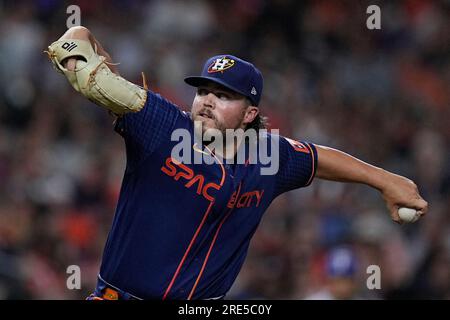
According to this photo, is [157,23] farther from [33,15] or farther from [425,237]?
[425,237]

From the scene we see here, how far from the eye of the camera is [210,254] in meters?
4.10

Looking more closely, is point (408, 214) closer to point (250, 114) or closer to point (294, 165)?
point (294, 165)

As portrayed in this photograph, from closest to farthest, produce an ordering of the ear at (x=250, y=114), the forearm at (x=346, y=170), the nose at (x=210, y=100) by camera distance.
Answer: the nose at (x=210, y=100) < the ear at (x=250, y=114) < the forearm at (x=346, y=170)

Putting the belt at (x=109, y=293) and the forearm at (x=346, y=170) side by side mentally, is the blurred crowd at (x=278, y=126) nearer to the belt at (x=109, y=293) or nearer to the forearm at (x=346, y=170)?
the forearm at (x=346, y=170)

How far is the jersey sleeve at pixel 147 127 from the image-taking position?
12.5 feet

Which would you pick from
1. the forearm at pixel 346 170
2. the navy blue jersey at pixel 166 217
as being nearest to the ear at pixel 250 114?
the navy blue jersey at pixel 166 217

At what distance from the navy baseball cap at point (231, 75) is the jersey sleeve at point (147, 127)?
24 cm

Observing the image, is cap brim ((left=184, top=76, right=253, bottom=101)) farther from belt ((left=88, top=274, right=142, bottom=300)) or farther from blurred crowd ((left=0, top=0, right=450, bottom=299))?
blurred crowd ((left=0, top=0, right=450, bottom=299))

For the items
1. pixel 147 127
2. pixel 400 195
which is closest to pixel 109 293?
pixel 147 127

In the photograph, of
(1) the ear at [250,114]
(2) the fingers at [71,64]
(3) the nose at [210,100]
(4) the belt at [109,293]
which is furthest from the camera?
(1) the ear at [250,114]

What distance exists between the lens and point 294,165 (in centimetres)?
442

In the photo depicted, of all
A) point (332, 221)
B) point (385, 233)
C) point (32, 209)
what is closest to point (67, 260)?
point (32, 209)

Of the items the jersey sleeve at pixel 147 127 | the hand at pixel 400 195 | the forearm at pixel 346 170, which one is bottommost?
the hand at pixel 400 195

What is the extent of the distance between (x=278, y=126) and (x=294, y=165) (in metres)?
4.77
